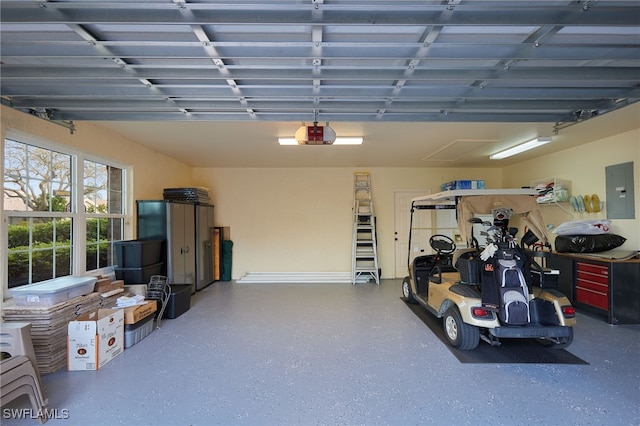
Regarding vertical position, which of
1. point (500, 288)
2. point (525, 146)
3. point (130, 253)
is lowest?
point (500, 288)

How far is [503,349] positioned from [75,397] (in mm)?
3883

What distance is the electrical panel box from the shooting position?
12.6 ft

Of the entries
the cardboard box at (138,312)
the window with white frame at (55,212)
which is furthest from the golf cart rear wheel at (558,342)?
the window with white frame at (55,212)

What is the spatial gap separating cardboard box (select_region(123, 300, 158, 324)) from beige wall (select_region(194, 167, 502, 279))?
313 cm

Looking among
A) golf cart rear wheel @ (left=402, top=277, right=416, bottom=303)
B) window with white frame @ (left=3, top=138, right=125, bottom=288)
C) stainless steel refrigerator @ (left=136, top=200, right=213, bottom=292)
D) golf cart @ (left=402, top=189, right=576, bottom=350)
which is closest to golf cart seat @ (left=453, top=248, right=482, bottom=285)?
golf cart @ (left=402, top=189, right=576, bottom=350)

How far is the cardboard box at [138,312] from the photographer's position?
3.07 m

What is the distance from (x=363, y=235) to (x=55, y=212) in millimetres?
5183

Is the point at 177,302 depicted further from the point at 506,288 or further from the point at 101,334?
the point at 506,288

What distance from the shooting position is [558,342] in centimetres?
283

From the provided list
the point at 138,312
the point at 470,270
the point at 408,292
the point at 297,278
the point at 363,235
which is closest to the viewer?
the point at 470,270

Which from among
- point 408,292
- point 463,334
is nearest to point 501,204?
point 463,334

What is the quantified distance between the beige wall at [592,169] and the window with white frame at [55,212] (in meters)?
6.33

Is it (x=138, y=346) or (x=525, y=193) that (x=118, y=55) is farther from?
(x=525, y=193)

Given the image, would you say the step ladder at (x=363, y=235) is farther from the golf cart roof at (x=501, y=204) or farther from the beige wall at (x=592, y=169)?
the beige wall at (x=592, y=169)
